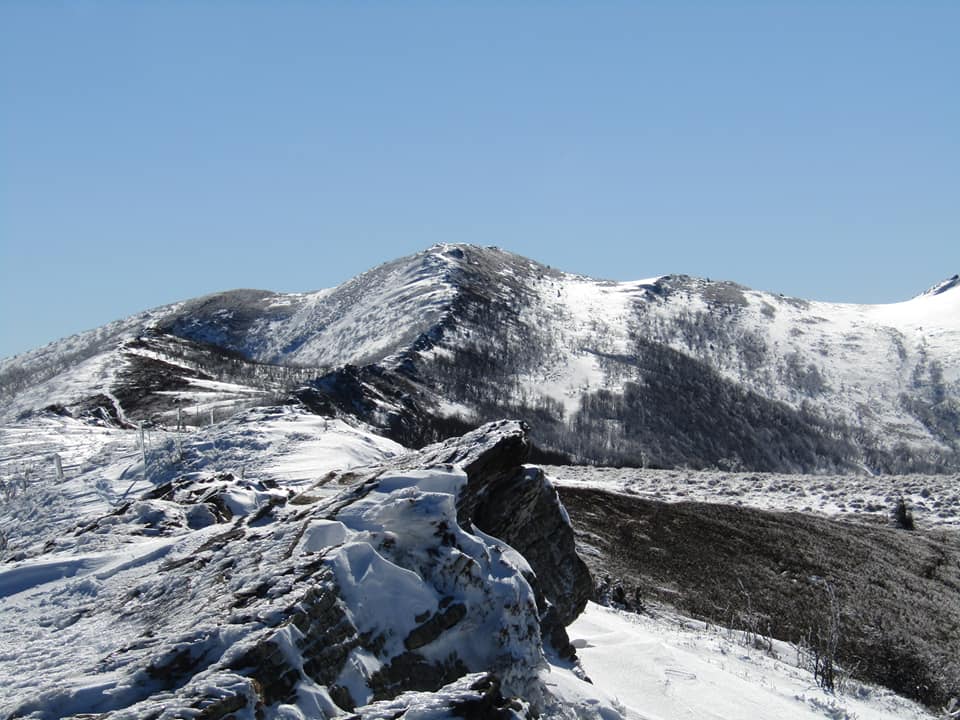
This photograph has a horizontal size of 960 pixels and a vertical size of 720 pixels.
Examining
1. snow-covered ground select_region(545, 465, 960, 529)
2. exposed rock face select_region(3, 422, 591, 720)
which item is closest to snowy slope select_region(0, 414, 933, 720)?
exposed rock face select_region(3, 422, 591, 720)

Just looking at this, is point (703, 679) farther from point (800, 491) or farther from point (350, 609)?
point (800, 491)

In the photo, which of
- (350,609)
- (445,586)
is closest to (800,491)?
(445,586)

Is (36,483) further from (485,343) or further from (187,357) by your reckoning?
(485,343)

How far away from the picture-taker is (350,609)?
35.0 feet

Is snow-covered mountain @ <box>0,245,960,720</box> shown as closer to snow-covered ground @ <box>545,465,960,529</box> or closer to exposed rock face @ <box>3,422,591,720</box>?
exposed rock face @ <box>3,422,591,720</box>

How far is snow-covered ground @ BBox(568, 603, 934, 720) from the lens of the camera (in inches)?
590

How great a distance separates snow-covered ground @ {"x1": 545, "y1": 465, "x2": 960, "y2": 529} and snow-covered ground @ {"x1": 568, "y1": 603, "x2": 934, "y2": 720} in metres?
A: 24.3

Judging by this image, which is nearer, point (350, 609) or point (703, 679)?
point (350, 609)

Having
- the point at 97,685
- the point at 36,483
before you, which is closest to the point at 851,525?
the point at 97,685

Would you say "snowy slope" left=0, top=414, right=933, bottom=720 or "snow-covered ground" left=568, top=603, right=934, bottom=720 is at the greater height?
"snowy slope" left=0, top=414, right=933, bottom=720

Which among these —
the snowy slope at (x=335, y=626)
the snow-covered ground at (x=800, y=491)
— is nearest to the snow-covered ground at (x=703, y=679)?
the snowy slope at (x=335, y=626)

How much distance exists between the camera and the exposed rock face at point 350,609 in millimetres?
9492

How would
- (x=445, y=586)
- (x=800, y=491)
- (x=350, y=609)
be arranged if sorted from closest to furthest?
1. (x=350, y=609)
2. (x=445, y=586)
3. (x=800, y=491)

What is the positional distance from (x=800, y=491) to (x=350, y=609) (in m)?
48.1
